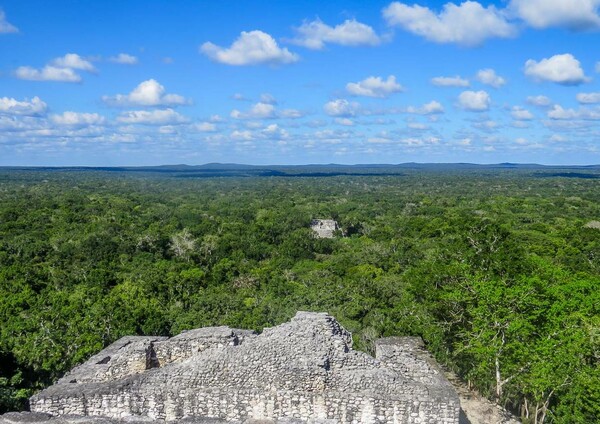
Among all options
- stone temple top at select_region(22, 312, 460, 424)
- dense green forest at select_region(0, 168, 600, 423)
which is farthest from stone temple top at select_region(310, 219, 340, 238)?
stone temple top at select_region(22, 312, 460, 424)

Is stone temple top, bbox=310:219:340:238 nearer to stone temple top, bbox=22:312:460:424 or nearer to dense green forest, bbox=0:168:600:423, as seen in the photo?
dense green forest, bbox=0:168:600:423

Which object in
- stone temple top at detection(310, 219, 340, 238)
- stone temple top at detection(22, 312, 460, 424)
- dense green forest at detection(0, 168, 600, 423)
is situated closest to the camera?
stone temple top at detection(22, 312, 460, 424)

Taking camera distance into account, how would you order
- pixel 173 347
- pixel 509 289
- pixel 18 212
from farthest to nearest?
pixel 18 212, pixel 509 289, pixel 173 347

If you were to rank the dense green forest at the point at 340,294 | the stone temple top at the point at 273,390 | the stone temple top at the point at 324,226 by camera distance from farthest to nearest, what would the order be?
the stone temple top at the point at 324,226, the dense green forest at the point at 340,294, the stone temple top at the point at 273,390

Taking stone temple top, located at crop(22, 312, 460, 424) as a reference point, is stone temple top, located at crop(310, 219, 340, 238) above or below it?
below

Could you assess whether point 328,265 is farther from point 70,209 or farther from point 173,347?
point 70,209

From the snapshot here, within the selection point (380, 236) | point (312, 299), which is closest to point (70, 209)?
point (380, 236)

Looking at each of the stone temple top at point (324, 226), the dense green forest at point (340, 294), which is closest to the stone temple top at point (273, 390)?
the dense green forest at point (340, 294)

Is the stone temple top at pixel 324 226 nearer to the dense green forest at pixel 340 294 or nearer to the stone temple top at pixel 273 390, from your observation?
the dense green forest at pixel 340 294

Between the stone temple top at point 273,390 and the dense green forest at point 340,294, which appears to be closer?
the stone temple top at point 273,390
